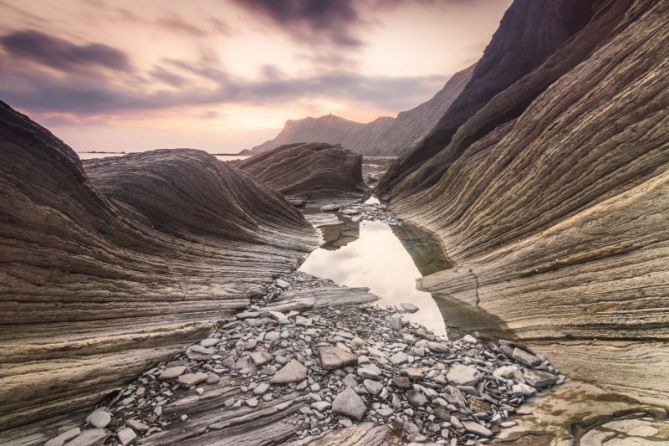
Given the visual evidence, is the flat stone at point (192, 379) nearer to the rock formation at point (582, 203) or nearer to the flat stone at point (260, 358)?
the flat stone at point (260, 358)

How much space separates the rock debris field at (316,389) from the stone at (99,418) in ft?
0.05

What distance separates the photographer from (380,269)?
1468 centimetres

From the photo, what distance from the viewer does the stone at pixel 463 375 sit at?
253 inches

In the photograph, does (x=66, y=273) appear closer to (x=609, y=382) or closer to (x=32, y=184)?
(x=32, y=184)

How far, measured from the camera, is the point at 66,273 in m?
6.42

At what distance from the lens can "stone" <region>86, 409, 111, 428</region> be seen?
4930mm

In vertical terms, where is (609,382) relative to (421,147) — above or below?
below

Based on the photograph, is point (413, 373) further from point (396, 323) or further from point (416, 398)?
point (396, 323)

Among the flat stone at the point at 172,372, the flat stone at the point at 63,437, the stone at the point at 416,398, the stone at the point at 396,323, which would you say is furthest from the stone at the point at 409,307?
the flat stone at the point at 63,437

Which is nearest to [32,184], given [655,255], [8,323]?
[8,323]

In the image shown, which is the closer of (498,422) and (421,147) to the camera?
(498,422)

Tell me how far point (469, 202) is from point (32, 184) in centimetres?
1639

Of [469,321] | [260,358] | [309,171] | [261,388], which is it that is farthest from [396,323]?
[309,171]

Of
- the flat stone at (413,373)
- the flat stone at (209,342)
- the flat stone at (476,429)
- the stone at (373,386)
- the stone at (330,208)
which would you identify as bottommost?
the flat stone at (476,429)
